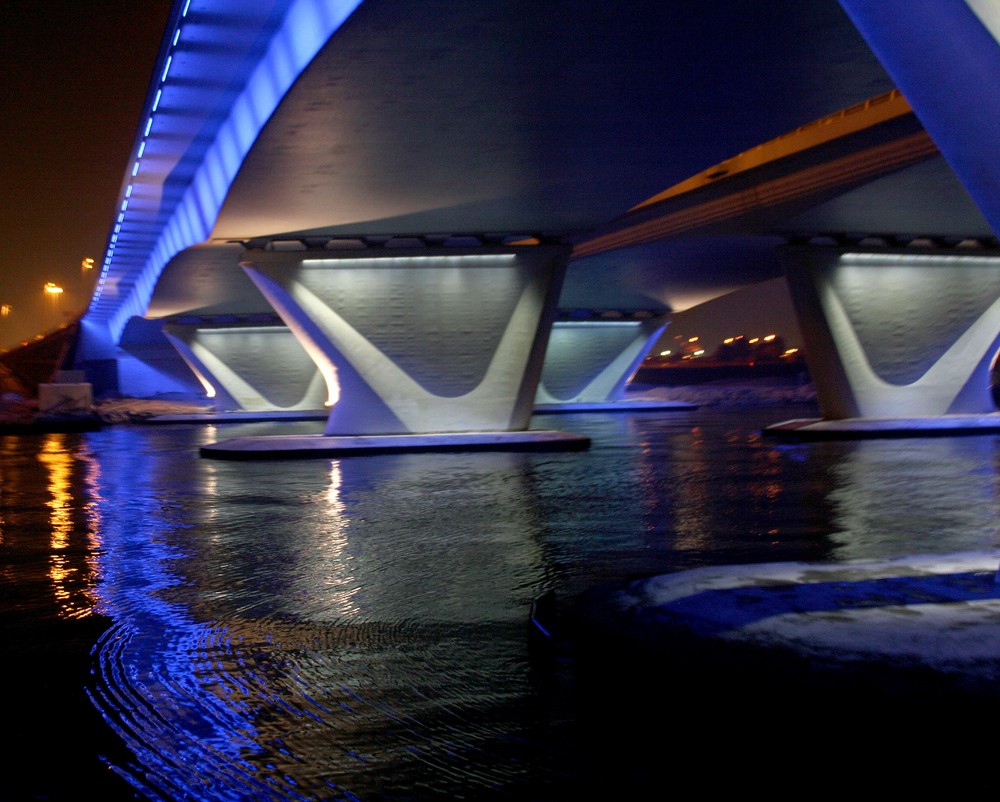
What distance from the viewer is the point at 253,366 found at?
55188mm

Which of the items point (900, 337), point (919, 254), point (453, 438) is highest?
point (919, 254)

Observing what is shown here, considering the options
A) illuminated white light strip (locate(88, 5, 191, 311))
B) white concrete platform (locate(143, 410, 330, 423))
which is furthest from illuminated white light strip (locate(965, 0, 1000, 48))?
white concrete platform (locate(143, 410, 330, 423))

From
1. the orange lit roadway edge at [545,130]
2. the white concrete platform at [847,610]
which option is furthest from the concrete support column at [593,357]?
the white concrete platform at [847,610]

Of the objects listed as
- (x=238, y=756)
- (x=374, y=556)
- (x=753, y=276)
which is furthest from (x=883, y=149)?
(x=753, y=276)

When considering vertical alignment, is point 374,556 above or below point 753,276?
below

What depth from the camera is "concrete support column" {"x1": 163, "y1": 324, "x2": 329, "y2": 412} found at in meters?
54.0

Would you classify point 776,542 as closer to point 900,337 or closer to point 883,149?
point 883,149

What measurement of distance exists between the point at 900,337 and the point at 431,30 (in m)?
22.2

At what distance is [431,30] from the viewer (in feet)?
31.7

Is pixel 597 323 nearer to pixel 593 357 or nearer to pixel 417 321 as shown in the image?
pixel 593 357

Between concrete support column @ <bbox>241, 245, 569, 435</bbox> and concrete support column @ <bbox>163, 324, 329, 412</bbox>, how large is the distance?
29724mm

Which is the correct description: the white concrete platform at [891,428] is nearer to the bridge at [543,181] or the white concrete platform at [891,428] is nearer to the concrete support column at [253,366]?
the bridge at [543,181]

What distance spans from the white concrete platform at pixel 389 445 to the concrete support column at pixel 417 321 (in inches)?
53.5

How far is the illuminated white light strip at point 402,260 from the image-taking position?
24250mm
